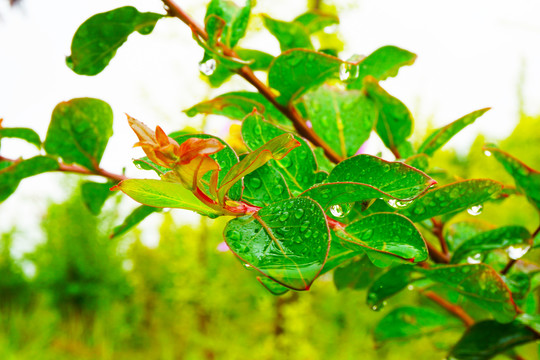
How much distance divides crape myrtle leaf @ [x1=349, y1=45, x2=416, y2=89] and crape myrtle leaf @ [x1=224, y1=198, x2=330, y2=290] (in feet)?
0.67

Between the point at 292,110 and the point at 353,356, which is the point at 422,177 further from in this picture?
the point at 353,356

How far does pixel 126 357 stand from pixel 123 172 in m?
1.89

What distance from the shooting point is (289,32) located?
1.28 feet

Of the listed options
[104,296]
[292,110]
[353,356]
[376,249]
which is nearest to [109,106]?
[292,110]

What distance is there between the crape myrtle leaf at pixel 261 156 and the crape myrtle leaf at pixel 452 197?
0.10m

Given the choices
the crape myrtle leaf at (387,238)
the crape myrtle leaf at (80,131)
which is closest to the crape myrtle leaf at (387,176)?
the crape myrtle leaf at (387,238)

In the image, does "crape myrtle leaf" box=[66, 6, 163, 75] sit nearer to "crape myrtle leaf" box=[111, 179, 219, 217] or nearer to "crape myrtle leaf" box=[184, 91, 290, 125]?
"crape myrtle leaf" box=[184, 91, 290, 125]

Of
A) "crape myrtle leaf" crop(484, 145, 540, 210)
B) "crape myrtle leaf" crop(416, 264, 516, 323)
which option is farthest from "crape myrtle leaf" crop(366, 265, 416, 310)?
"crape myrtle leaf" crop(484, 145, 540, 210)

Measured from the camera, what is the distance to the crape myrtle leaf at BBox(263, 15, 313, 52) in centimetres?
39

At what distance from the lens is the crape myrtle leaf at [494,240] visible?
335mm

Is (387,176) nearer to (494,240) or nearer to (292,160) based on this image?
(292,160)

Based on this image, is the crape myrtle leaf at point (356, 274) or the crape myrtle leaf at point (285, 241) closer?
the crape myrtle leaf at point (285, 241)

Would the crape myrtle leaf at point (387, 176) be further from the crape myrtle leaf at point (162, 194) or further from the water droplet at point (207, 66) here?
the water droplet at point (207, 66)

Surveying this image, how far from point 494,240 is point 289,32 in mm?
243
